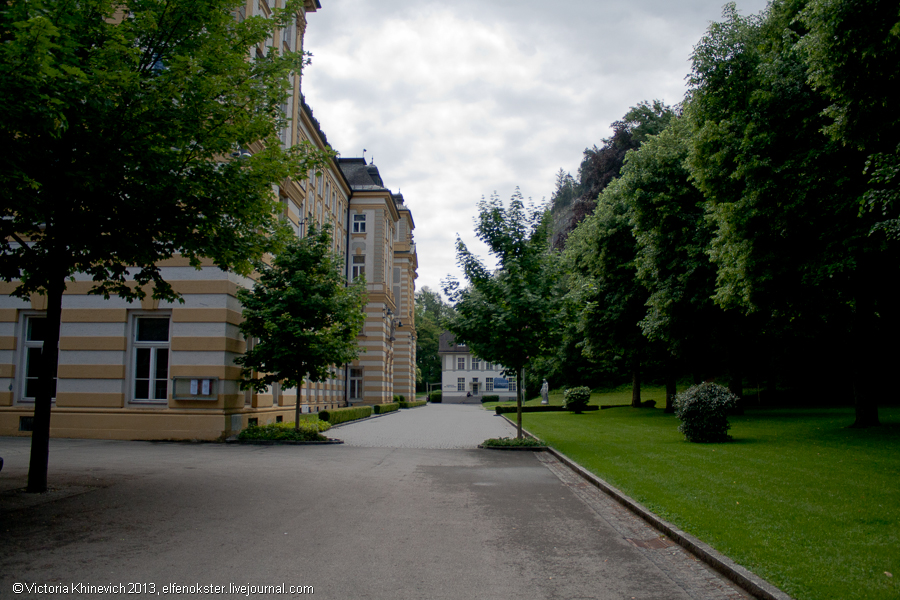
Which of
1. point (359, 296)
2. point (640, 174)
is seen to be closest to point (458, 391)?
point (640, 174)

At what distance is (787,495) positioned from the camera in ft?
29.6

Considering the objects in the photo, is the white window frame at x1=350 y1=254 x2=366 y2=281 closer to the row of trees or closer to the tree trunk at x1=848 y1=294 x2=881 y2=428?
the row of trees

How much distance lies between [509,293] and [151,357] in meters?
10.6

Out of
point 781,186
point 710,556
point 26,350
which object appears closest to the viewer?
point 710,556

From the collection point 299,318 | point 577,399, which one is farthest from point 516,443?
point 577,399

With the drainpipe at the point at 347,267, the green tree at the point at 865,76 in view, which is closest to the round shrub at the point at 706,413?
the green tree at the point at 865,76

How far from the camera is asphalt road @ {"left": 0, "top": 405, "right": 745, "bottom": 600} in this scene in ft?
17.3

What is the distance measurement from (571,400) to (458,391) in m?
54.6

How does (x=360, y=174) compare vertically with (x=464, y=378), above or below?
above

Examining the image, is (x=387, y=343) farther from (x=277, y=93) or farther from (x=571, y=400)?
(x=277, y=93)

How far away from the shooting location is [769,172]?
16.2 metres

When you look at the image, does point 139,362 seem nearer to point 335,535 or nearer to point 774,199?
point 335,535

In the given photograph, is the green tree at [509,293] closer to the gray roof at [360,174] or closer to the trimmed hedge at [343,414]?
the trimmed hedge at [343,414]

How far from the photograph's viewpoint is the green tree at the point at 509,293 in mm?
16750
